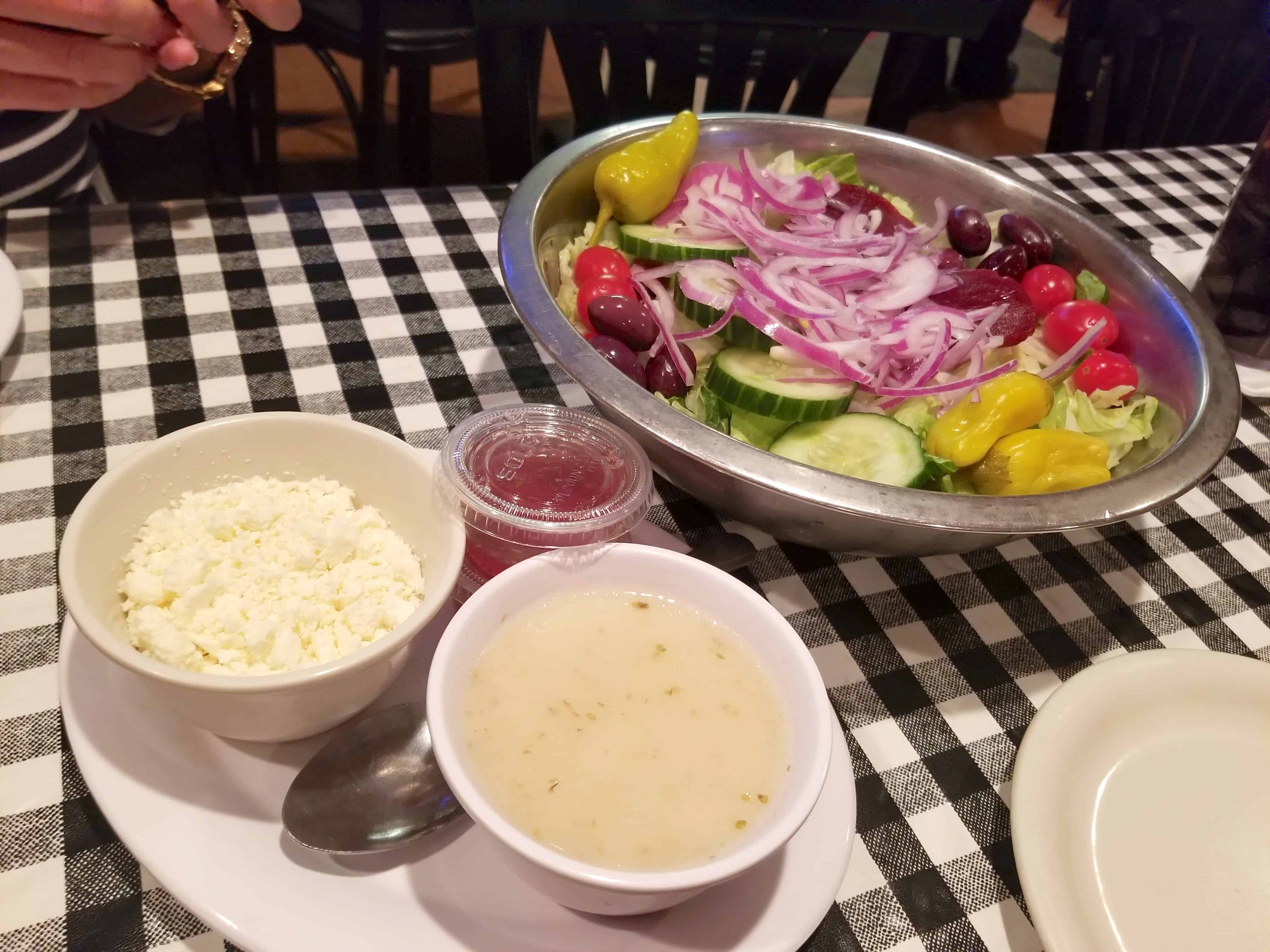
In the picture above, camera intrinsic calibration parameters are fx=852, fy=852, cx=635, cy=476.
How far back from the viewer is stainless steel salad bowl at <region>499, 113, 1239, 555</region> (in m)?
1.01

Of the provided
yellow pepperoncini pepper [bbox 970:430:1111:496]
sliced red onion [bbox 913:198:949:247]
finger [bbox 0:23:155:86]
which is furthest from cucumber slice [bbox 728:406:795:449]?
finger [bbox 0:23:155:86]

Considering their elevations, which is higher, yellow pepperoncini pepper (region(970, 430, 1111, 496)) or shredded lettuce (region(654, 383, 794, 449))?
yellow pepperoncini pepper (region(970, 430, 1111, 496))

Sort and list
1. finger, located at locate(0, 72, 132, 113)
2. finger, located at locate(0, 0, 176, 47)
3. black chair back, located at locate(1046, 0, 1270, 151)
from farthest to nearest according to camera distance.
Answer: black chair back, located at locate(1046, 0, 1270, 151) < finger, located at locate(0, 72, 132, 113) < finger, located at locate(0, 0, 176, 47)

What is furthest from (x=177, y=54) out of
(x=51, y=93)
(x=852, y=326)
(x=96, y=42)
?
(x=852, y=326)

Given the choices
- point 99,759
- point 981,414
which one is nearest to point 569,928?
point 99,759

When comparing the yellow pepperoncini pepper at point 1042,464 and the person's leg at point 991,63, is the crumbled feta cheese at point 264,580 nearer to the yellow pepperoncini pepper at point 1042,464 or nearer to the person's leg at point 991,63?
the yellow pepperoncini pepper at point 1042,464

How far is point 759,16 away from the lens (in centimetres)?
249

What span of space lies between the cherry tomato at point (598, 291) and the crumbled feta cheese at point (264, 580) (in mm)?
604

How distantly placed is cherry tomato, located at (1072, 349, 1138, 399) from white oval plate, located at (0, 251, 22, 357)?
1.75 meters

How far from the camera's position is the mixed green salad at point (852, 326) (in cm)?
129

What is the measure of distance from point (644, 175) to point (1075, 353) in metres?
0.84

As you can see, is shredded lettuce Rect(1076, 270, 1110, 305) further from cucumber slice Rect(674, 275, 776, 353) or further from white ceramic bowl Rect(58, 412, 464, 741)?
white ceramic bowl Rect(58, 412, 464, 741)

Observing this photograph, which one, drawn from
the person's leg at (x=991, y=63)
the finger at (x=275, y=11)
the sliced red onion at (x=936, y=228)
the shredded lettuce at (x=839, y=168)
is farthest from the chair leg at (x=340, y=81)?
the person's leg at (x=991, y=63)

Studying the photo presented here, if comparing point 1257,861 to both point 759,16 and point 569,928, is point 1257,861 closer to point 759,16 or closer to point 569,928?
point 569,928
